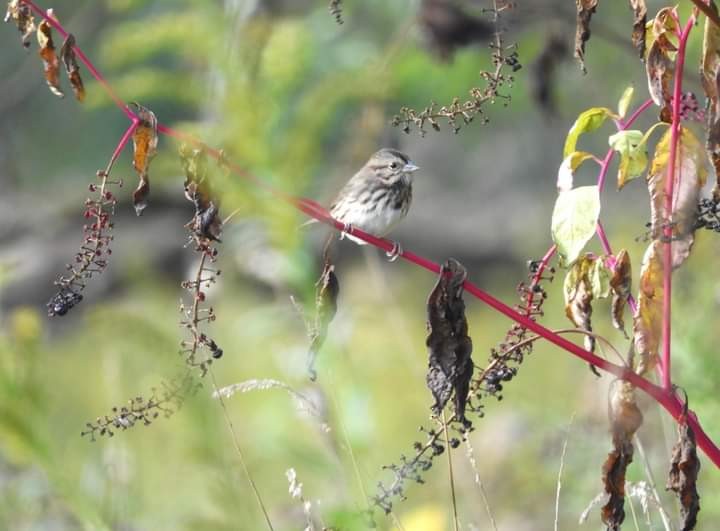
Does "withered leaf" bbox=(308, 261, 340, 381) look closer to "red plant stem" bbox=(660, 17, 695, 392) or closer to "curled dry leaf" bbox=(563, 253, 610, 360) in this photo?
"curled dry leaf" bbox=(563, 253, 610, 360)

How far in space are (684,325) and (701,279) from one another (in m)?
0.34

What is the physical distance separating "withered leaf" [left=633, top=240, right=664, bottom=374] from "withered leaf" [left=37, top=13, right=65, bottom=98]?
2.46 feet

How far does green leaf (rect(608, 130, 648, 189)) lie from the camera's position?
1517mm

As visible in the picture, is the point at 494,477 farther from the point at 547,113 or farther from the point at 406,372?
the point at 547,113

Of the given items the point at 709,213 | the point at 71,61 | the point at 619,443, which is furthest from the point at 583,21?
the point at 71,61

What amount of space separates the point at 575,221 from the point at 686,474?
343mm

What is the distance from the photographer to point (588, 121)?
1590 mm

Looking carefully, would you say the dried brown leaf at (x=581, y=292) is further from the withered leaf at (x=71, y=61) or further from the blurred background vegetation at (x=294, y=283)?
the withered leaf at (x=71, y=61)

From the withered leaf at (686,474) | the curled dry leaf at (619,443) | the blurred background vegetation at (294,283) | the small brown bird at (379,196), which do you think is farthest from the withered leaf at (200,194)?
the small brown bird at (379,196)

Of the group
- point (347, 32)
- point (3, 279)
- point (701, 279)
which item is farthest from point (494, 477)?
point (347, 32)

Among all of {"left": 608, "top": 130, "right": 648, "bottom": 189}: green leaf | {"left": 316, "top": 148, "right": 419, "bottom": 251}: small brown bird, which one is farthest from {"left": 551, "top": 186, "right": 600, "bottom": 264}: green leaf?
{"left": 316, "top": 148, "right": 419, "bottom": 251}: small brown bird

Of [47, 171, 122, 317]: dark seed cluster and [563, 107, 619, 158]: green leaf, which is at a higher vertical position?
[563, 107, 619, 158]: green leaf

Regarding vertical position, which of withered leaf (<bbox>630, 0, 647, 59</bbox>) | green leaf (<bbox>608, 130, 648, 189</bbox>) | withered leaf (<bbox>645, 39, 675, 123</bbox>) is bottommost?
green leaf (<bbox>608, 130, 648, 189</bbox>)

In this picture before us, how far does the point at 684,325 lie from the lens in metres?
3.26
